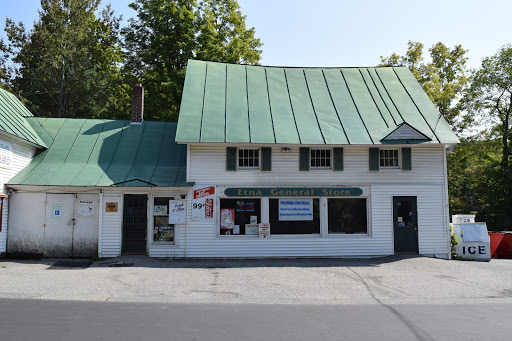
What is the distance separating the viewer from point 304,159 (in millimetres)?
15055

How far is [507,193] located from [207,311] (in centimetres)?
2890

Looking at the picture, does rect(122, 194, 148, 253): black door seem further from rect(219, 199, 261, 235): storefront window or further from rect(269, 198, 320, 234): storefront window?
rect(269, 198, 320, 234): storefront window

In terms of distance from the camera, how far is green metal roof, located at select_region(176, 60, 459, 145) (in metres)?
Answer: 14.9

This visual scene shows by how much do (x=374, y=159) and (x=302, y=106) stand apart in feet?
12.6

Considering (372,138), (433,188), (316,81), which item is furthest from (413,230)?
(316,81)

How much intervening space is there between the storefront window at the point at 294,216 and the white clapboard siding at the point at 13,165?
9526 millimetres

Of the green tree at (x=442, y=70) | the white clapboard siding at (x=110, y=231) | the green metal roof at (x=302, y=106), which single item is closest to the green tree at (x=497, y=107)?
the green tree at (x=442, y=70)

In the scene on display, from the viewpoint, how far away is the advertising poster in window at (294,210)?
15.0 m

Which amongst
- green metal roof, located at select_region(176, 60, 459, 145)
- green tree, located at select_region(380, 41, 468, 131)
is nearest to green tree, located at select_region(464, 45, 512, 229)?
green tree, located at select_region(380, 41, 468, 131)

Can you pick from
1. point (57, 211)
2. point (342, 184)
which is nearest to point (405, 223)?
point (342, 184)

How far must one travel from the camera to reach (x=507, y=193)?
1139 inches

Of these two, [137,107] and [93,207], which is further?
[137,107]

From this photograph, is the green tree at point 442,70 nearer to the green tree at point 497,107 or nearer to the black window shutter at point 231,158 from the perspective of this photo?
the green tree at point 497,107

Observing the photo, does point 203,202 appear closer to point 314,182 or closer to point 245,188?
point 245,188
